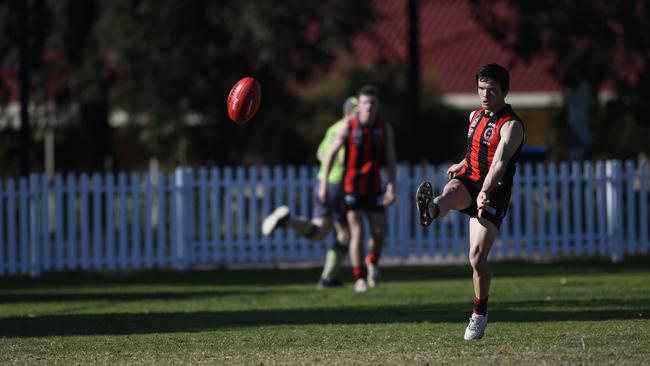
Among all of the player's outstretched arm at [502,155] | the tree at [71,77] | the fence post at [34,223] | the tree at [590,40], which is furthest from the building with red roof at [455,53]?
the player's outstretched arm at [502,155]

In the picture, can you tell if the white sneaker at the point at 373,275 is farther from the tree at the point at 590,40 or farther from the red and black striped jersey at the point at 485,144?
the tree at the point at 590,40

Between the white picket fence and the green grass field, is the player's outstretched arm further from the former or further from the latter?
the white picket fence

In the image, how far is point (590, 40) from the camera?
22.2m

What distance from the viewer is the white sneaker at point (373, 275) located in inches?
529

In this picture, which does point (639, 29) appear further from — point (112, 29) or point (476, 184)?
point (476, 184)

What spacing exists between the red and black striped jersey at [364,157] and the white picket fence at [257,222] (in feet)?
15.0

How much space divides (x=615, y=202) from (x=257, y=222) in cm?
520

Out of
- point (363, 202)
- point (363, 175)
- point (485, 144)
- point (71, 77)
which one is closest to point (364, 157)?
point (363, 175)

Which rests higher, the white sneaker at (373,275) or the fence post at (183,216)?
the fence post at (183,216)

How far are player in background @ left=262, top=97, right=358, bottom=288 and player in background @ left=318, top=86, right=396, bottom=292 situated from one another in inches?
16.9

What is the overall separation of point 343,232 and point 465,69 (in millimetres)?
21553

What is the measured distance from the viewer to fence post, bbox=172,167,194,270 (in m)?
17.6

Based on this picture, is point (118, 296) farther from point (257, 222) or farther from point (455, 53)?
point (455, 53)

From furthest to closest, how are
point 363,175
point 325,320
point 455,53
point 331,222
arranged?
point 455,53
point 331,222
point 363,175
point 325,320
